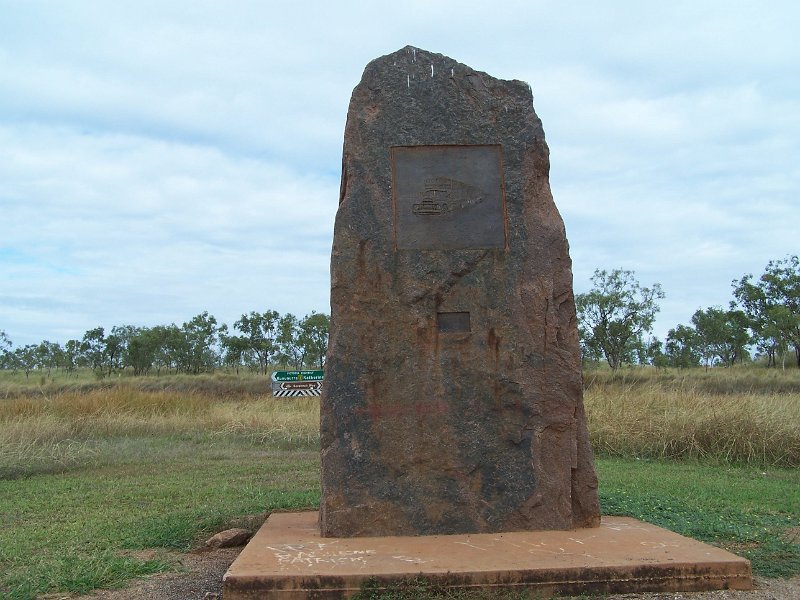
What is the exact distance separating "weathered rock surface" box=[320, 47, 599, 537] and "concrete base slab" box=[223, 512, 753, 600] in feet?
1.05

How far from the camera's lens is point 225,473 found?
8.77 metres

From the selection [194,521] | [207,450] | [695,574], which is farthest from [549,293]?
[207,450]

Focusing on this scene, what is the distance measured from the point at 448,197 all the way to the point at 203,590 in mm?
2725

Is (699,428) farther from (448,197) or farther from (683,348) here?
(683,348)

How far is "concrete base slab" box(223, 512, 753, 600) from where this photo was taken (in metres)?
3.67

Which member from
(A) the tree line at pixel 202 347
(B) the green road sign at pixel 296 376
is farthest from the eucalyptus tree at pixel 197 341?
(B) the green road sign at pixel 296 376

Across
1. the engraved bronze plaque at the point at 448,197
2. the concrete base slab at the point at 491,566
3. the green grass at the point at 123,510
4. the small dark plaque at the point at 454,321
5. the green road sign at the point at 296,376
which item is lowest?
the green grass at the point at 123,510

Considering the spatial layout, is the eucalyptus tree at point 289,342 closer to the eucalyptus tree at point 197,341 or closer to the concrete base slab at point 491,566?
the eucalyptus tree at point 197,341

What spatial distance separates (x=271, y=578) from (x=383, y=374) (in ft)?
4.66

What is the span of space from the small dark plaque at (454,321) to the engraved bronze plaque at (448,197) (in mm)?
423

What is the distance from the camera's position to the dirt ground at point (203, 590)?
3.72 metres

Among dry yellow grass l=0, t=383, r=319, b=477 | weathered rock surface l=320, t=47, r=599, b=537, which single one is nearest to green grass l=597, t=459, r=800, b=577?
weathered rock surface l=320, t=47, r=599, b=537

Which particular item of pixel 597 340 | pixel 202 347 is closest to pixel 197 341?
pixel 202 347

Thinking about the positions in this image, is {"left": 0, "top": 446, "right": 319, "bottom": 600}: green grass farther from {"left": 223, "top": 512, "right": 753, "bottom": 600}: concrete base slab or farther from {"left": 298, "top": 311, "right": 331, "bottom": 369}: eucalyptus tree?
{"left": 298, "top": 311, "right": 331, "bottom": 369}: eucalyptus tree
